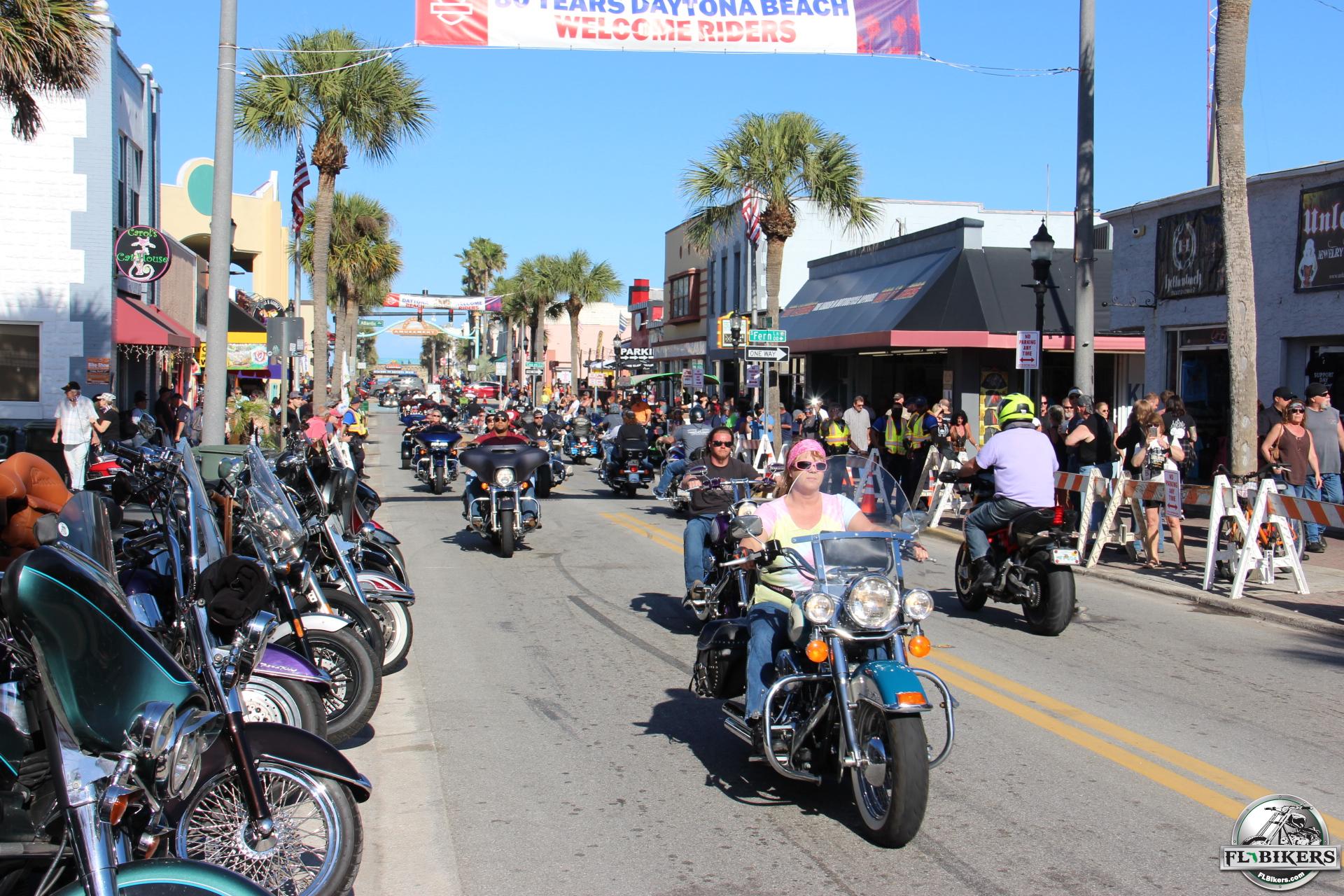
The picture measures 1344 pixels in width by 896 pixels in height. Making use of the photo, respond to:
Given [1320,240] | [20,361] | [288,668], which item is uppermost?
[1320,240]

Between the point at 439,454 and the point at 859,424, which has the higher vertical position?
the point at 859,424

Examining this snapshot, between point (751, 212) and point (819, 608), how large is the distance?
24.8 m

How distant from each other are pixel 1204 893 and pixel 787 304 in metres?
39.5

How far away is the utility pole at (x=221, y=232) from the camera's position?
13305mm

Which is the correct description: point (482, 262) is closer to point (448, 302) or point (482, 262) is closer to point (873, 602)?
point (448, 302)

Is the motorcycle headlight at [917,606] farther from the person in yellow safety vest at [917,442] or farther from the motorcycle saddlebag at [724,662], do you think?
the person in yellow safety vest at [917,442]

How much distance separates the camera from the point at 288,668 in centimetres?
559

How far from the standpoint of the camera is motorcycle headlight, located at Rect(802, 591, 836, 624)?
5.37 m

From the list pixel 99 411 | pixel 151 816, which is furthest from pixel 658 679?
pixel 99 411

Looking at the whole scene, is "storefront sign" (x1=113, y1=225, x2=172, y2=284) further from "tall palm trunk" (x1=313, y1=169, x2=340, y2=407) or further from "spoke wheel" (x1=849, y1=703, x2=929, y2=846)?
"spoke wheel" (x1=849, y1=703, x2=929, y2=846)

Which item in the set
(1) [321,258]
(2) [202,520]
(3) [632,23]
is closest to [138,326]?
(1) [321,258]

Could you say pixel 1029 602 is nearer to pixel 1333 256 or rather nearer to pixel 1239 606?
pixel 1239 606

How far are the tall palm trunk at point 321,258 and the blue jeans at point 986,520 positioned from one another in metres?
23.2

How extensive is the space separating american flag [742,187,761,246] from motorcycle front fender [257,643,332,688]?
974 inches
